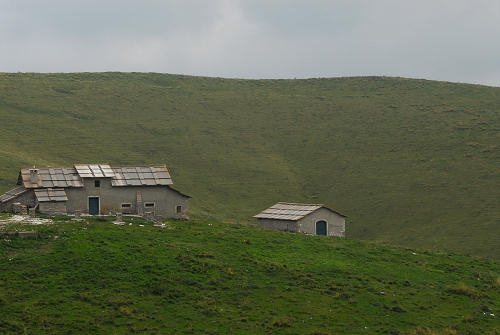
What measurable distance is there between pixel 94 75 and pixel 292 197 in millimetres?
65852

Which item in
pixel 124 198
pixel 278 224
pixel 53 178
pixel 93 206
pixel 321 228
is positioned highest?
pixel 53 178

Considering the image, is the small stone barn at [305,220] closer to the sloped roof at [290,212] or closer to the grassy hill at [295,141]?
the sloped roof at [290,212]

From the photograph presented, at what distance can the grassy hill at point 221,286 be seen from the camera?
41.6 metres

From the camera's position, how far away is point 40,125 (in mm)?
112875

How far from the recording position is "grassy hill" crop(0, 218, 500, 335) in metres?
41.6

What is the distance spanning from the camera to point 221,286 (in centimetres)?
4694

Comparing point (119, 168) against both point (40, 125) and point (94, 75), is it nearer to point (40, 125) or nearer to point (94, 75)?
point (40, 125)

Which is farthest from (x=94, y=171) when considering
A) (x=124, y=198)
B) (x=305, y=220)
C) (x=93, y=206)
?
(x=305, y=220)

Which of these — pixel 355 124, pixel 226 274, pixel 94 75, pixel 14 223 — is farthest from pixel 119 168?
pixel 94 75

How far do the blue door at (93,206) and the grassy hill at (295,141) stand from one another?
2260cm

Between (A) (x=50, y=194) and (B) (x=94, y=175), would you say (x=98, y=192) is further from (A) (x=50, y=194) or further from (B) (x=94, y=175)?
(A) (x=50, y=194)

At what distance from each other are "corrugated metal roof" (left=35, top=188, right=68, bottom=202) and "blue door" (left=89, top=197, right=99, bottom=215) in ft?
8.19

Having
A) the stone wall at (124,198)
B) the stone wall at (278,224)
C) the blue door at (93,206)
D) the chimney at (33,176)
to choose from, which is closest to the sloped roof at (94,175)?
the chimney at (33,176)

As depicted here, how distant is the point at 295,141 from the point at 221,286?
241 ft
